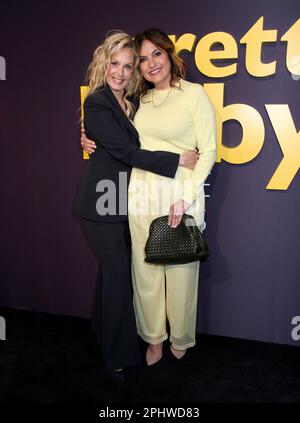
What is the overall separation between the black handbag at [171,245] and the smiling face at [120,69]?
78cm

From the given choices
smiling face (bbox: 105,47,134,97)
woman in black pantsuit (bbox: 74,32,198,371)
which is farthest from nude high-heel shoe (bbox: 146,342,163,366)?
smiling face (bbox: 105,47,134,97)

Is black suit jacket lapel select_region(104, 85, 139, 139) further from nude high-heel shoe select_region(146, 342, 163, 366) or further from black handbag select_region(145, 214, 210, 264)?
nude high-heel shoe select_region(146, 342, 163, 366)

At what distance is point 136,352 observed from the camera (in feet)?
7.39

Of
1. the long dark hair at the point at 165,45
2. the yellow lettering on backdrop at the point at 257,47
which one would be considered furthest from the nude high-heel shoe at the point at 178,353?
the yellow lettering on backdrop at the point at 257,47

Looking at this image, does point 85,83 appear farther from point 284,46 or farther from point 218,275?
point 218,275

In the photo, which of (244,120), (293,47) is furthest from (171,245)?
(293,47)

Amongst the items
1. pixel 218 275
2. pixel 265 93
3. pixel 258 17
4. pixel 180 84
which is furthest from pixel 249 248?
pixel 258 17

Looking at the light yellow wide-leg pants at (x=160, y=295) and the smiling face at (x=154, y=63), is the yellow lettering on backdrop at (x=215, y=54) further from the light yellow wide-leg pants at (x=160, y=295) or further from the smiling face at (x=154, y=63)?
the light yellow wide-leg pants at (x=160, y=295)

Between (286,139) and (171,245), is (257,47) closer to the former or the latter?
(286,139)

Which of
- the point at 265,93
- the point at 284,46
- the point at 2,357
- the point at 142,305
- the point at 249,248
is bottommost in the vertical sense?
the point at 2,357

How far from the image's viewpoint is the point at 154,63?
2.00 metres

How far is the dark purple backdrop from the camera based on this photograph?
2227mm
